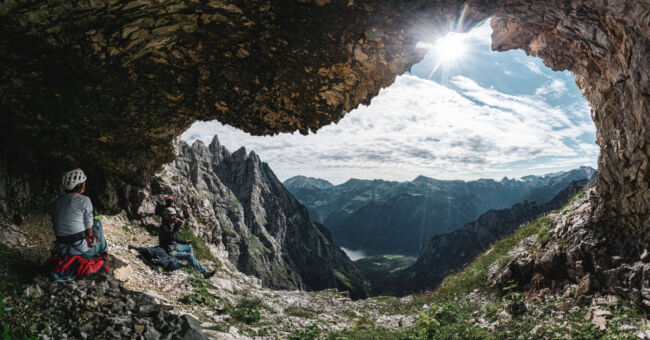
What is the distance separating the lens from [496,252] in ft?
60.8

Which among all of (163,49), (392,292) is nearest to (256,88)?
(163,49)

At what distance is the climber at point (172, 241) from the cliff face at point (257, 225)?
6397cm

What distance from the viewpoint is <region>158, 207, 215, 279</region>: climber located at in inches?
502

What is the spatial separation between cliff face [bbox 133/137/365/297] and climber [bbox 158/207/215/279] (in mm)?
63973

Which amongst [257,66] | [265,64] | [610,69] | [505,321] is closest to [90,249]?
[257,66]

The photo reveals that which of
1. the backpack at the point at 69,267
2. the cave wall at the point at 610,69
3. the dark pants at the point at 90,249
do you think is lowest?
the backpack at the point at 69,267

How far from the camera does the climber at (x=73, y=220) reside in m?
6.98

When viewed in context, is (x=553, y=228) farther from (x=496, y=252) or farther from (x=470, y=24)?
(x=470, y=24)

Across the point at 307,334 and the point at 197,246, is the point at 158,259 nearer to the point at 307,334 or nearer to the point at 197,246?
the point at 197,246

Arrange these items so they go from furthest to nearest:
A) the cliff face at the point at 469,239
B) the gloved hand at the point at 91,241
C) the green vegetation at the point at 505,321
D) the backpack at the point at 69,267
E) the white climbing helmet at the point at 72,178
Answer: the cliff face at the point at 469,239 → the green vegetation at the point at 505,321 → the gloved hand at the point at 91,241 → the white climbing helmet at the point at 72,178 → the backpack at the point at 69,267

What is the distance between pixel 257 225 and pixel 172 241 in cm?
14333

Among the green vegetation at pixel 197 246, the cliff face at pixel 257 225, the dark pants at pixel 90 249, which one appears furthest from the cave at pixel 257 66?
the cliff face at pixel 257 225

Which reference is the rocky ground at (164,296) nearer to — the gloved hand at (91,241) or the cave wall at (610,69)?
the gloved hand at (91,241)

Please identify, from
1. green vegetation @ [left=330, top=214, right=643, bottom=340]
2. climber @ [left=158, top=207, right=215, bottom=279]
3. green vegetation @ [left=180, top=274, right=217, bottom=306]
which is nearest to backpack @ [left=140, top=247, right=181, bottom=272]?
climber @ [left=158, top=207, right=215, bottom=279]
